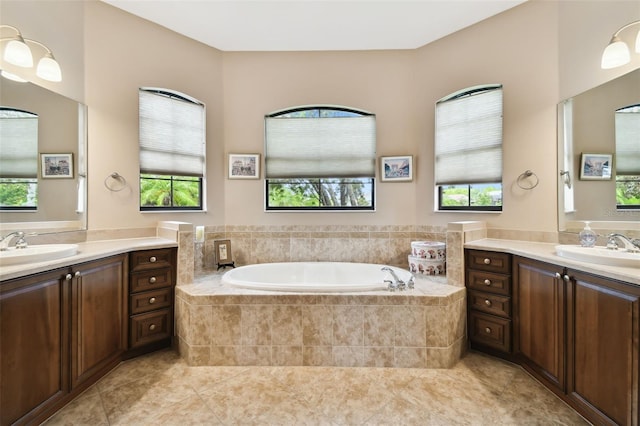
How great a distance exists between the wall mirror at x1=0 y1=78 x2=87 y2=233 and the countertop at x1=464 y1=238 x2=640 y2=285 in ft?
10.9

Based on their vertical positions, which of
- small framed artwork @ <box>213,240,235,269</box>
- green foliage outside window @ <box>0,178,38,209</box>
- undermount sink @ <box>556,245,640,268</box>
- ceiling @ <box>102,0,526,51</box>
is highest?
ceiling @ <box>102,0,526,51</box>

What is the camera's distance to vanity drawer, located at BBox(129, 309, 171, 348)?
212cm

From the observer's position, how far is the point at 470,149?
9.00ft

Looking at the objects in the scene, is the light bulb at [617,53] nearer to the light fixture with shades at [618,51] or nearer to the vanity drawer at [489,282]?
the light fixture with shades at [618,51]

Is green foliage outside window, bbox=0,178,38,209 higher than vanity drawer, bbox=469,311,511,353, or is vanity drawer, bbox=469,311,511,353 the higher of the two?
green foliage outside window, bbox=0,178,38,209

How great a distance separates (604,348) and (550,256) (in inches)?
22.5

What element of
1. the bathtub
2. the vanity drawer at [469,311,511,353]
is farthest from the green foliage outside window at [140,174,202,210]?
the vanity drawer at [469,311,511,353]

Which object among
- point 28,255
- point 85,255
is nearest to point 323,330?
point 85,255

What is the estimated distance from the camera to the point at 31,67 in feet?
6.38

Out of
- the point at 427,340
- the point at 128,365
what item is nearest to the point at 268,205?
the point at 128,365

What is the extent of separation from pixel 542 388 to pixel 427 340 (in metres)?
0.76

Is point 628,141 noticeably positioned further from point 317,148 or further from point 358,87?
point 317,148

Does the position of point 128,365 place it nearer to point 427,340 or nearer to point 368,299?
point 368,299

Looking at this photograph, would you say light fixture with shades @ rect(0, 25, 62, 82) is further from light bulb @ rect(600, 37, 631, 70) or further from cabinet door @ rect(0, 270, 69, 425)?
light bulb @ rect(600, 37, 631, 70)
